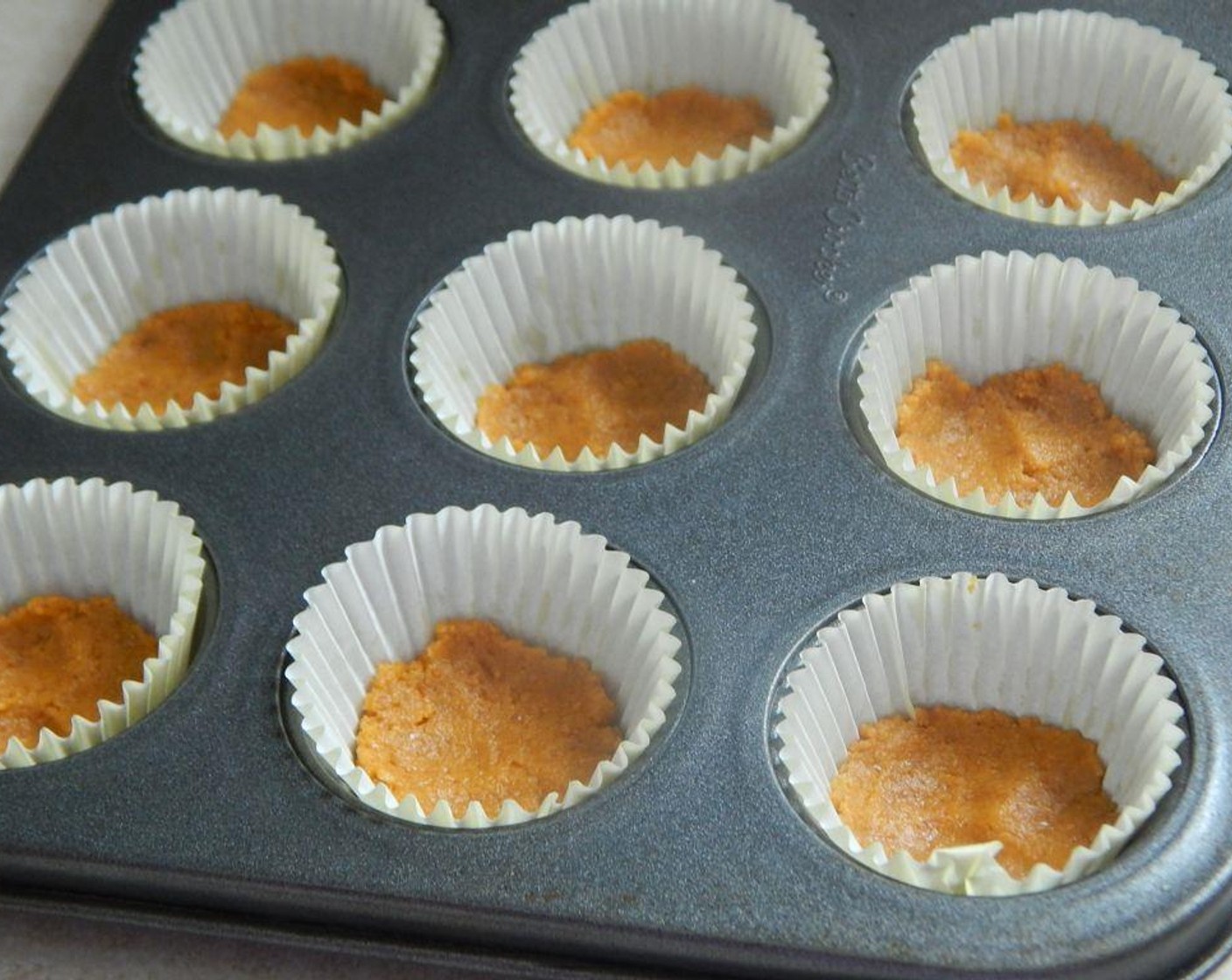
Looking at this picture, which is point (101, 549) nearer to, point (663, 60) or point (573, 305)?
point (573, 305)

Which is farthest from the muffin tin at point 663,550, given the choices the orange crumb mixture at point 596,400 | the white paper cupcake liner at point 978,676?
the orange crumb mixture at point 596,400

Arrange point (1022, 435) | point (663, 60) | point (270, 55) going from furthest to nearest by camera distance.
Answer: point (270, 55) < point (663, 60) < point (1022, 435)

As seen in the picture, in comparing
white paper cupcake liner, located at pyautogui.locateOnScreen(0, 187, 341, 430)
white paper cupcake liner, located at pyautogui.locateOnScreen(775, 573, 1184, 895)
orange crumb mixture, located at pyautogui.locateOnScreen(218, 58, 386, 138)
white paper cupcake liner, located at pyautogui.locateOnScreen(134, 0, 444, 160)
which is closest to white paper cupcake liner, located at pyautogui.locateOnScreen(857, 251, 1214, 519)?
white paper cupcake liner, located at pyautogui.locateOnScreen(775, 573, 1184, 895)

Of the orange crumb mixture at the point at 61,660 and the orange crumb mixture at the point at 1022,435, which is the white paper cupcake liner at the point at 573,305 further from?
the orange crumb mixture at the point at 61,660

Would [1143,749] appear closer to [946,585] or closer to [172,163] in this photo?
[946,585]

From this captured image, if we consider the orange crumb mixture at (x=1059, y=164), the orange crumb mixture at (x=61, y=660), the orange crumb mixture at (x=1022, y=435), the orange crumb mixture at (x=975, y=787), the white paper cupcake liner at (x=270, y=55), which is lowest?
the orange crumb mixture at (x=61, y=660)

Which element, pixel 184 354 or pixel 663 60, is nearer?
pixel 184 354

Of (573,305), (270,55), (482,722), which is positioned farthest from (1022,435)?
(270,55)
